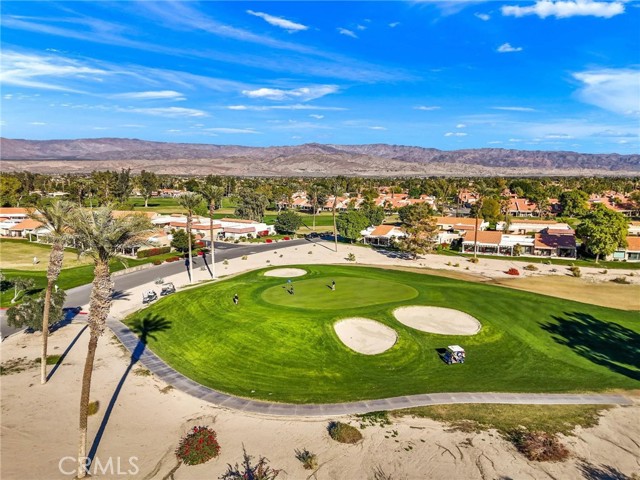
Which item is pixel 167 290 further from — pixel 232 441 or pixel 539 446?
pixel 539 446

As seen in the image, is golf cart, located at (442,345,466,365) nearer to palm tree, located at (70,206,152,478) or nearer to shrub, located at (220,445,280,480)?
shrub, located at (220,445,280,480)

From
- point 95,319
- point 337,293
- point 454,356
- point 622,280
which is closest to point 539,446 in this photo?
A: point 454,356

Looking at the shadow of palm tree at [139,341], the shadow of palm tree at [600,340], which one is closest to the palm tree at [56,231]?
the shadow of palm tree at [139,341]

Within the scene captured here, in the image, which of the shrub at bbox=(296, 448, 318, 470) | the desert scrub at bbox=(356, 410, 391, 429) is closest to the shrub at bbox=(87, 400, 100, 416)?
the shrub at bbox=(296, 448, 318, 470)

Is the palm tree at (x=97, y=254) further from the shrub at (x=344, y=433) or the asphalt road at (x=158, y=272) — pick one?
the asphalt road at (x=158, y=272)

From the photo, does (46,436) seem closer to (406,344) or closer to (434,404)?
(434,404)

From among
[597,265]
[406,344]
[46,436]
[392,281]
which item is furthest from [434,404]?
[597,265]
